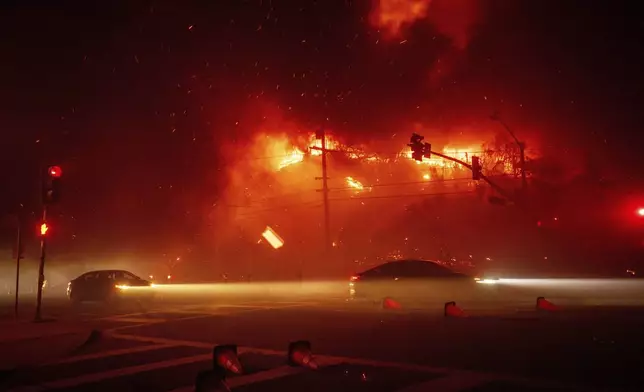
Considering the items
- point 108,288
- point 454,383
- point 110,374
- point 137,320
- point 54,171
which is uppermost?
point 54,171

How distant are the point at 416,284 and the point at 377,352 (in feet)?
37.4

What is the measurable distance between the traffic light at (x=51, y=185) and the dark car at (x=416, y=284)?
1040 cm

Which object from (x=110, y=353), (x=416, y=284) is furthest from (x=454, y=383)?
(x=416, y=284)

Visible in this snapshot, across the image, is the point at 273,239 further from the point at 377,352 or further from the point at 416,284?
the point at 377,352

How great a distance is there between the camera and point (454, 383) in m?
7.77

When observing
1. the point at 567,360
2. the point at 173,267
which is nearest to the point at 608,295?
the point at 567,360

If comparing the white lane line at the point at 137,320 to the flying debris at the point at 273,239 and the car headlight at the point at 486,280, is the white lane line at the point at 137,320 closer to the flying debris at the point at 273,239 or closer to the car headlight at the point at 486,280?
the car headlight at the point at 486,280

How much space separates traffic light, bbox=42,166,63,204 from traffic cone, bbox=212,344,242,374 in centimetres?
1143

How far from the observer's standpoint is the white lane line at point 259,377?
784cm

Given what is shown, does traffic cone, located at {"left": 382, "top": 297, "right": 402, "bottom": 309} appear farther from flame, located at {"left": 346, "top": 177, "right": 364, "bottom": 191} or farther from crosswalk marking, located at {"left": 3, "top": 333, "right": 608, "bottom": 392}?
flame, located at {"left": 346, "top": 177, "right": 364, "bottom": 191}

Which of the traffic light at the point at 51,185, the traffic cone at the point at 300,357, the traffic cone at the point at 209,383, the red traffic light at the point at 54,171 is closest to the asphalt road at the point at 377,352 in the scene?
the traffic cone at the point at 300,357

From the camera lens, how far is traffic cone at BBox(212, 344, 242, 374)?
27.6ft

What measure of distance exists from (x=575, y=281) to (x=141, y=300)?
56.5 ft

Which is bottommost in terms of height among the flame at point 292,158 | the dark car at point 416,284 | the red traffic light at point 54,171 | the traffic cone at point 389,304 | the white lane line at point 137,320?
the white lane line at point 137,320
